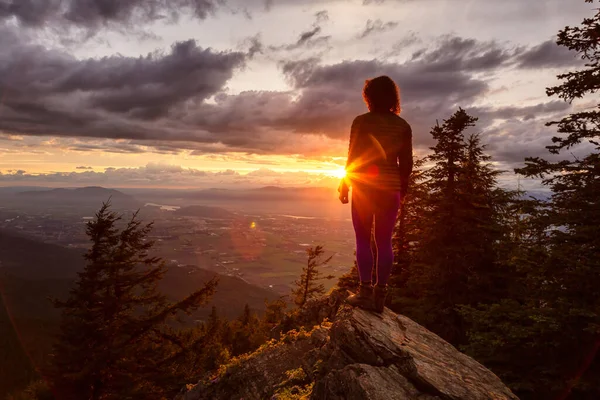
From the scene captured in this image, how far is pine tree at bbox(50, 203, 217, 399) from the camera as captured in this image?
11.6 meters

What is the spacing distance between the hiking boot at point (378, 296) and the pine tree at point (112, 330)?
33.2ft

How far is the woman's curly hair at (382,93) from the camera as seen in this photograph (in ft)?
16.9

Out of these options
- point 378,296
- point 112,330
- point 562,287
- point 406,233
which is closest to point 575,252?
point 562,287

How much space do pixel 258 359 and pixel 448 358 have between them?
14.1 feet

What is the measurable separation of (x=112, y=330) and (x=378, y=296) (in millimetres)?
11545

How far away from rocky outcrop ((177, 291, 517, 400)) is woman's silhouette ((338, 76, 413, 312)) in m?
A: 1.06

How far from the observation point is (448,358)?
213 inches

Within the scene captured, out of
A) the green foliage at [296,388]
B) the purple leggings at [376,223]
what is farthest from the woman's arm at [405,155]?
the green foliage at [296,388]

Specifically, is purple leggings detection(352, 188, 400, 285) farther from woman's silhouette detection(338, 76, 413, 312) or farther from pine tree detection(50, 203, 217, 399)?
pine tree detection(50, 203, 217, 399)

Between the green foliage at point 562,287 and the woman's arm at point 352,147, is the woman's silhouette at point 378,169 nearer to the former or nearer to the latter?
the woman's arm at point 352,147

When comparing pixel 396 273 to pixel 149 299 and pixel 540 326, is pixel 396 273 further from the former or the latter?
pixel 149 299

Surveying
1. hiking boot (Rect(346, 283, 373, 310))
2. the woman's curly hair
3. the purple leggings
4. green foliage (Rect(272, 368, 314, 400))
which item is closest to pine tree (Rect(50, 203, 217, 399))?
green foliage (Rect(272, 368, 314, 400))

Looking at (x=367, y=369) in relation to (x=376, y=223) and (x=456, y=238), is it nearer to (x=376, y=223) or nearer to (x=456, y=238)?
(x=376, y=223)

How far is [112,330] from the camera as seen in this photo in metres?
12.1
